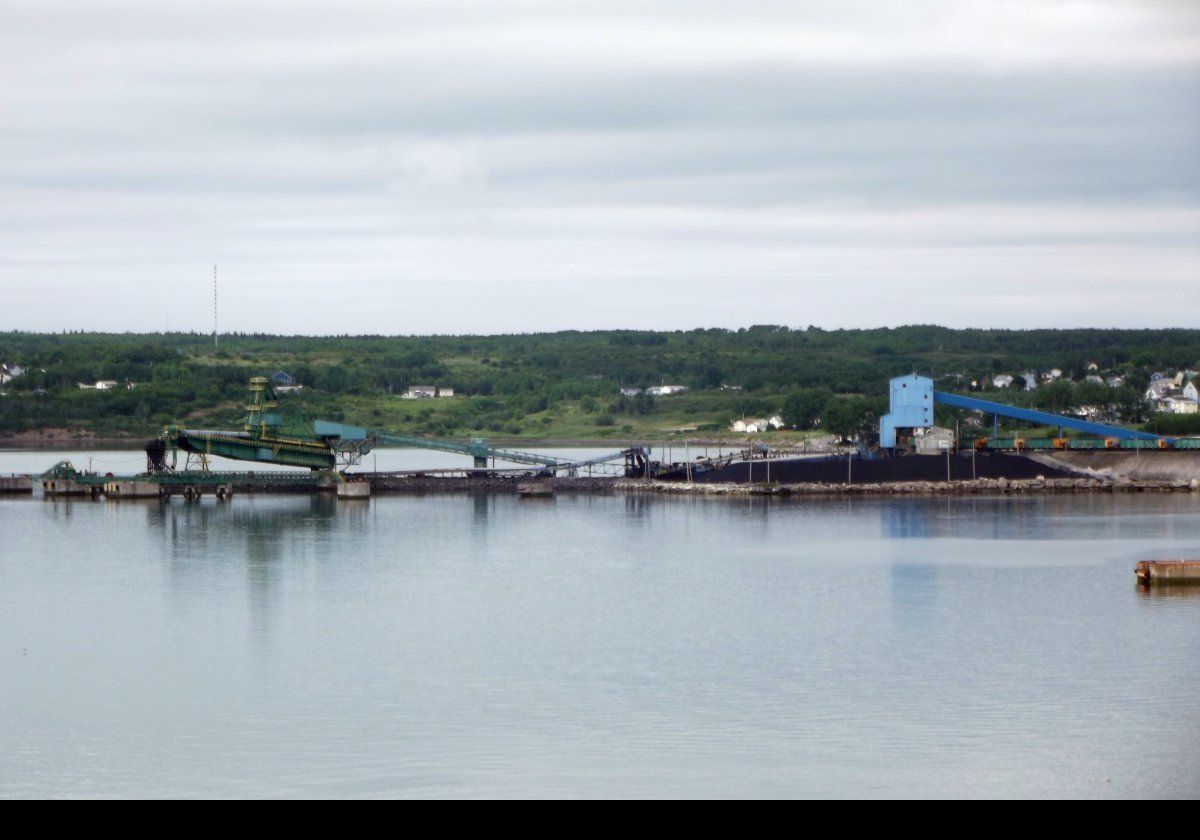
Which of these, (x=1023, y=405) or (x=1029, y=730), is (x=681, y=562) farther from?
(x=1023, y=405)

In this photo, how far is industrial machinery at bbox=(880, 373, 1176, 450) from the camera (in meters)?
72.9

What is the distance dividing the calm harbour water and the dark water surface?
0.08 meters

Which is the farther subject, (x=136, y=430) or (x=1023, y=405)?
(x=136, y=430)

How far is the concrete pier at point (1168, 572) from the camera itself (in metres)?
37.0

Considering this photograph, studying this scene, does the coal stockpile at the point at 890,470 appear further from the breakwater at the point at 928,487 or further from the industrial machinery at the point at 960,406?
the industrial machinery at the point at 960,406

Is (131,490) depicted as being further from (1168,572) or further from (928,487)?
(1168,572)

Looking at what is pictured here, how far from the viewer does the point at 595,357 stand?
15838 centimetres

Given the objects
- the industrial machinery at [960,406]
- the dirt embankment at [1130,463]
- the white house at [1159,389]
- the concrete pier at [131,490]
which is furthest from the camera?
the white house at [1159,389]

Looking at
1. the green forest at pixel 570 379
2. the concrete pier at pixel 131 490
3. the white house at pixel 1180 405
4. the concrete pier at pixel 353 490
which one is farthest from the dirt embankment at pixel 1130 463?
the concrete pier at pixel 131 490

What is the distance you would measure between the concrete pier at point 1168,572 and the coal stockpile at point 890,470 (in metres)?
32.7

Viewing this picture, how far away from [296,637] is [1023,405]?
259 ft
